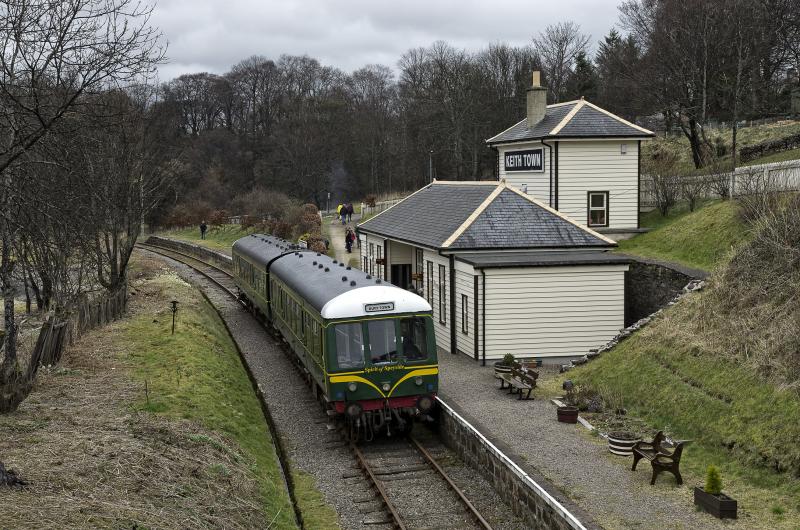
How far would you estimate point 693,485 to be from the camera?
11.4 m

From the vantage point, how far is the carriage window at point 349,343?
48.4ft

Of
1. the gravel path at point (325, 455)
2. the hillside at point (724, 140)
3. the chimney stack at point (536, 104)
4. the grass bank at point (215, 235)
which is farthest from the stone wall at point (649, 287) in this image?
the grass bank at point (215, 235)

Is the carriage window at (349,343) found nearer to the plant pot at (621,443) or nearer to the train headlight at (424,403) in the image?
the train headlight at (424,403)

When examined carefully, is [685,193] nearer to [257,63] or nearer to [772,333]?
[772,333]

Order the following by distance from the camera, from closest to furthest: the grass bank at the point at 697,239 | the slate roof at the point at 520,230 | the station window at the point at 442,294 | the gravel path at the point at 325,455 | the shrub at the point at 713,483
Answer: the shrub at the point at 713,483
the gravel path at the point at 325,455
the grass bank at the point at 697,239
the slate roof at the point at 520,230
the station window at the point at 442,294

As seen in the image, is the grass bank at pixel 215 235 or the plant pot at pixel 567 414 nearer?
the plant pot at pixel 567 414

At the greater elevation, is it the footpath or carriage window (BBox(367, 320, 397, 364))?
the footpath

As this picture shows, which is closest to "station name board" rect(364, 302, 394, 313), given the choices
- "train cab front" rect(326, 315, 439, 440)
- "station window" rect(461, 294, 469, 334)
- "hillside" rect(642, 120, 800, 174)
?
"train cab front" rect(326, 315, 439, 440)

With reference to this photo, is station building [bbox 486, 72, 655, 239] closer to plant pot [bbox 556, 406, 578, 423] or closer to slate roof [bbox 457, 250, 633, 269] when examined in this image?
slate roof [bbox 457, 250, 633, 269]

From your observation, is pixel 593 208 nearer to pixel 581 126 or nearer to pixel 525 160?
pixel 581 126

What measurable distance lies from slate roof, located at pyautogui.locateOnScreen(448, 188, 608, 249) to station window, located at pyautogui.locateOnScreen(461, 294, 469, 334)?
141cm

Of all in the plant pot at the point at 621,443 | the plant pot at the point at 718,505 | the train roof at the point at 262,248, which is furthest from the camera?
the train roof at the point at 262,248

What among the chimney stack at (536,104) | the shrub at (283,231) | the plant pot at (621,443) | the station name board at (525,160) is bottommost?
the plant pot at (621,443)

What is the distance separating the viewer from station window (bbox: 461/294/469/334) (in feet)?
69.4
